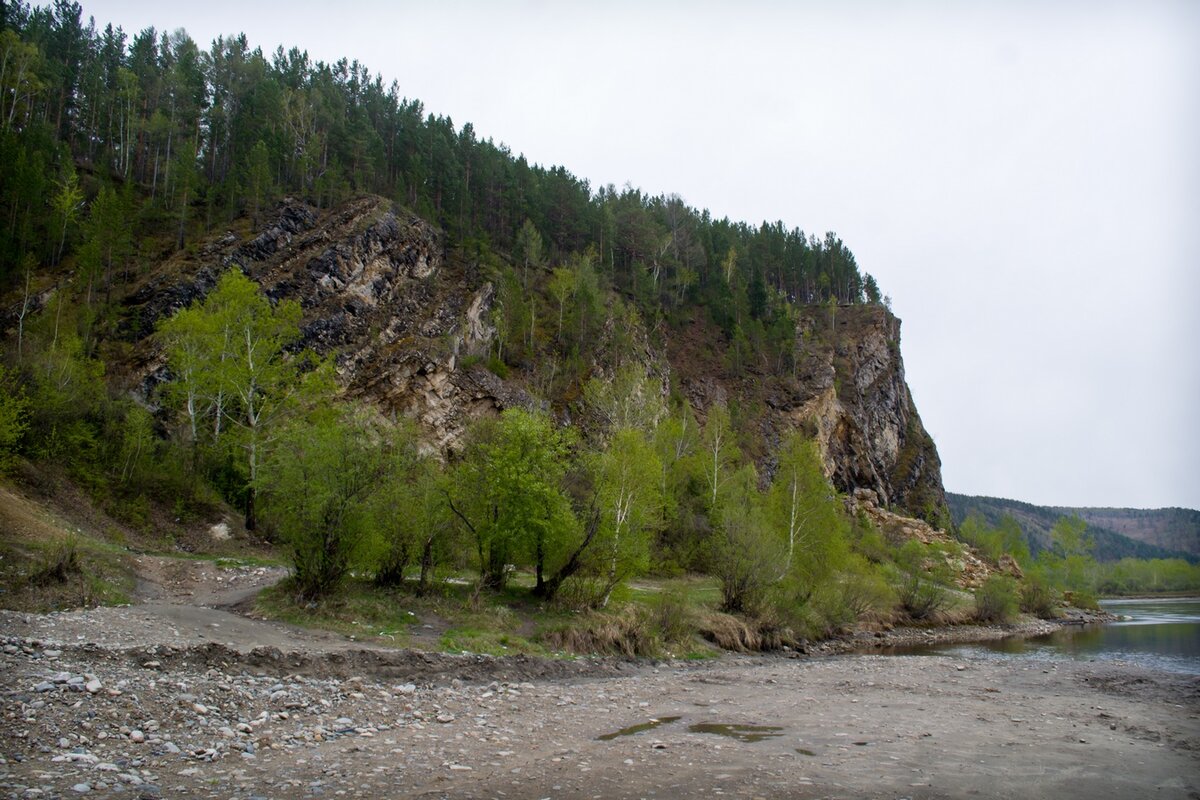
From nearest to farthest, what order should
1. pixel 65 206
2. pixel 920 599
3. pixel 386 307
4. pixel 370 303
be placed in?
pixel 920 599, pixel 65 206, pixel 370 303, pixel 386 307

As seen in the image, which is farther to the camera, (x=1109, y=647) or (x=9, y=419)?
(x=1109, y=647)

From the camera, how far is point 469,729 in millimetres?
12422

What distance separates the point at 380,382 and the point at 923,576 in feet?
161

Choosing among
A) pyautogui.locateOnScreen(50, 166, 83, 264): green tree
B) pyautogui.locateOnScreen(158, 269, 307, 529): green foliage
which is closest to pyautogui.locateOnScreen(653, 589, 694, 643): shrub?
pyautogui.locateOnScreen(158, 269, 307, 529): green foliage

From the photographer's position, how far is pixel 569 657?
2273 cm

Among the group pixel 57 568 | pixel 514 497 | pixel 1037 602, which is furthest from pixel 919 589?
pixel 57 568

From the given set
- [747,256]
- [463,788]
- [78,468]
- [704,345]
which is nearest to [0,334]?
[78,468]

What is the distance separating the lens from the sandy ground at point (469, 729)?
8922 mm

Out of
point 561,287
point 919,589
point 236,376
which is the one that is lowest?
point 919,589

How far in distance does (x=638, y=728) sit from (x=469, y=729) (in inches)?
146

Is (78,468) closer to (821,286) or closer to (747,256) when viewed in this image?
(747,256)

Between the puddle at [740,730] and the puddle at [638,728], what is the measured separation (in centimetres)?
76

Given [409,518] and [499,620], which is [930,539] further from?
[409,518]

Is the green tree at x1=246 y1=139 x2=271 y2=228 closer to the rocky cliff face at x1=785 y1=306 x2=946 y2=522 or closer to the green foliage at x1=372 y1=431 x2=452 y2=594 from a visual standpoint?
the green foliage at x1=372 y1=431 x2=452 y2=594
